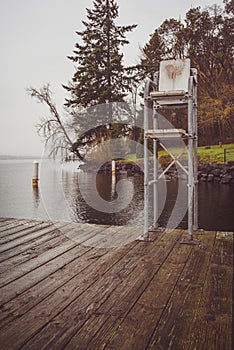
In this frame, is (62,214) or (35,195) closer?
(62,214)

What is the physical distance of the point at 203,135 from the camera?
712 inches

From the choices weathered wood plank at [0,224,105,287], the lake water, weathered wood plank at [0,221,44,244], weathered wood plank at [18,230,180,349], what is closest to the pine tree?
the lake water

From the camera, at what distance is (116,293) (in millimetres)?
1558

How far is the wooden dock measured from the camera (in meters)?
1.17

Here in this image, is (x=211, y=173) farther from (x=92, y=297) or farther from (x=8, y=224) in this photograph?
(x=92, y=297)

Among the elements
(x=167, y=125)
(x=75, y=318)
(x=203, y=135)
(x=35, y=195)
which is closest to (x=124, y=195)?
(x=35, y=195)

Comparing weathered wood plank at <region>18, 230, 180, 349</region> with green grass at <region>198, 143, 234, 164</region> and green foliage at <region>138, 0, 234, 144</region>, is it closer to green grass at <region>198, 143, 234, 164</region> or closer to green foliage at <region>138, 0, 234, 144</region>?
green grass at <region>198, 143, 234, 164</region>

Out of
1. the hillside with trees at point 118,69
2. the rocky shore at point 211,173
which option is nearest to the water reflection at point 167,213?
the rocky shore at point 211,173

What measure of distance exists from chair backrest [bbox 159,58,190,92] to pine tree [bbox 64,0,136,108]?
14.8m

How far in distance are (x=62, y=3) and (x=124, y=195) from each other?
6075 millimetres

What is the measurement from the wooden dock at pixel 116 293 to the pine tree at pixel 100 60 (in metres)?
15.5

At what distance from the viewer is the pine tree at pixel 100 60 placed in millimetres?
17375

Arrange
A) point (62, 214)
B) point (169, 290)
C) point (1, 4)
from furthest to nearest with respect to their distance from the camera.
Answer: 1. point (1, 4)
2. point (62, 214)
3. point (169, 290)

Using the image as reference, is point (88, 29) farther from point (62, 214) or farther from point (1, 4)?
point (62, 214)
